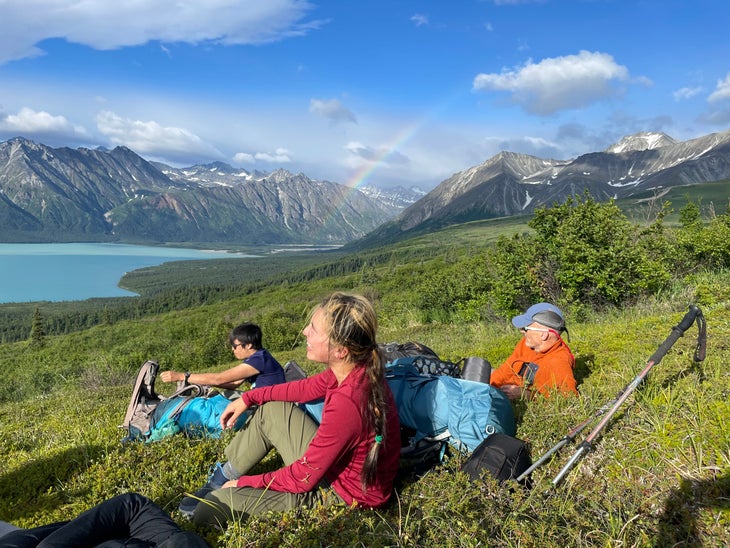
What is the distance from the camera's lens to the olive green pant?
337cm

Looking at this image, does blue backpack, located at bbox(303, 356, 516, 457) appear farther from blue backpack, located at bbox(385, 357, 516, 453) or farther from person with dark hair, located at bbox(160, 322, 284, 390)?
person with dark hair, located at bbox(160, 322, 284, 390)

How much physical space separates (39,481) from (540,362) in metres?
5.78

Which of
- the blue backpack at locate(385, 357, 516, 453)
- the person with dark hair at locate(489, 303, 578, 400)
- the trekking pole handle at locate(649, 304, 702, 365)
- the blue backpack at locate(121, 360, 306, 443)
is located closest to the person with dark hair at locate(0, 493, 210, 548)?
the blue backpack at locate(385, 357, 516, 453)

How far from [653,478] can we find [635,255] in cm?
967

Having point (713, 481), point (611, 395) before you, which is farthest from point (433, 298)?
point (713, 481)

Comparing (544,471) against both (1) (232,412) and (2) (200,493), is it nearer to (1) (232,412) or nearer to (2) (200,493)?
(1) (232,412)

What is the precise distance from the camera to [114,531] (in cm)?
264

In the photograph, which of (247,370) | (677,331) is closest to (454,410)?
(677,331)

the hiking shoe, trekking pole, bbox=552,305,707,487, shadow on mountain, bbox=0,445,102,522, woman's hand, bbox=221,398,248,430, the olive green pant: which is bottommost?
shadow on mountain, bbox=0,445,102,522

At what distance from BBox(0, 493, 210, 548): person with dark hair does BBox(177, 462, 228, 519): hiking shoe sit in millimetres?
721

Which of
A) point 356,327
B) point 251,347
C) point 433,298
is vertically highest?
point 356,327

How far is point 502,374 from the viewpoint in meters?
5.77

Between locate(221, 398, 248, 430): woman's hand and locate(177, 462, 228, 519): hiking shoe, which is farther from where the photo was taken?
locate(221, 398, 248, 430): woman's hand

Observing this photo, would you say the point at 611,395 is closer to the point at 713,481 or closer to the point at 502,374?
the point at 502,374
